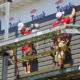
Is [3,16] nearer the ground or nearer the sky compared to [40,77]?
nearer the sky

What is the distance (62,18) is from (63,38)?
0.82 metres

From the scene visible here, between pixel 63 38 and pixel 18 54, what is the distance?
2920 mm

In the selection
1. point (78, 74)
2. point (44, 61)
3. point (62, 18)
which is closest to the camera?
point (78, 74)

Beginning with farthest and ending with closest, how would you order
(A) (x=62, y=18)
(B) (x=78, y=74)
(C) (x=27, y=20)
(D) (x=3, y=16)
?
(D) (x=3, y=16)
(C) (x=27, y=20)
(A) (x=62, y=18)
(B) (x=78, y=74)

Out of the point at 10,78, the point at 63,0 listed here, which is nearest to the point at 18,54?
the point at 10,78

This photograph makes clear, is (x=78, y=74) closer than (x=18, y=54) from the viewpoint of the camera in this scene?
Yes

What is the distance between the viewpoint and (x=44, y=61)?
50.9 feet

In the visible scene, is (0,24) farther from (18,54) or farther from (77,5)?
Result: (77,5)

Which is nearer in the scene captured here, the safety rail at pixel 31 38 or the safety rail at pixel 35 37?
the safety rail at pixel 35 37

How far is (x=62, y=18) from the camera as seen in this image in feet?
47.1

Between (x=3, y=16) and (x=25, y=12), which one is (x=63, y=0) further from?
(x=3, y=16)

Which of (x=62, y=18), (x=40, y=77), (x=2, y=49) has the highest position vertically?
(x=62, y=18)

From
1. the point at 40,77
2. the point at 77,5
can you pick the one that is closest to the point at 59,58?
the point at 40,77

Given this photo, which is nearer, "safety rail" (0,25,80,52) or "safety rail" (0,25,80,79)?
"safety rail" (0,25,80,52)
